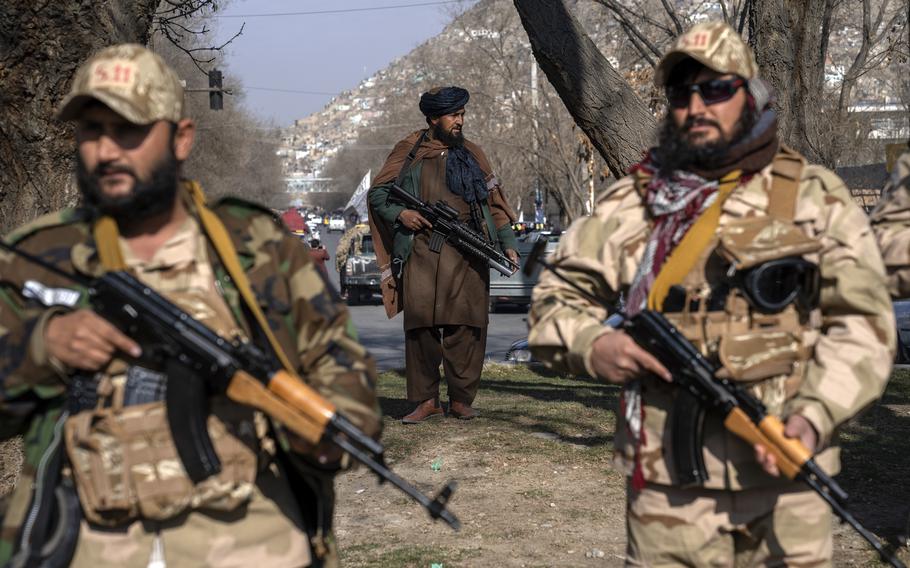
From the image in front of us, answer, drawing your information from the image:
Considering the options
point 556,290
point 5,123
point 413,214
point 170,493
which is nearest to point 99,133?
point 170,493

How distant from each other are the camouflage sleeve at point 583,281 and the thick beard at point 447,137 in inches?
211

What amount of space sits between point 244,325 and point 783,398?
1.35 metres

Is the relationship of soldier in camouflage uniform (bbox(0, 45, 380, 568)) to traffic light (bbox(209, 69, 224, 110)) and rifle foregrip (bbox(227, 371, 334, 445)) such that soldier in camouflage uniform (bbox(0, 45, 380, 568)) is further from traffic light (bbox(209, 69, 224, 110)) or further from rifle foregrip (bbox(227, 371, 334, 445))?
traffic light (bbox(209, 69, 224, 110))

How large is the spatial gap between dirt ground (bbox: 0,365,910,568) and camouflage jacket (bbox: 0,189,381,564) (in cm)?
276

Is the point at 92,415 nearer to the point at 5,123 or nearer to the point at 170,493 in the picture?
the point at 170,493

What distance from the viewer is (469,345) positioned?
9.27 m

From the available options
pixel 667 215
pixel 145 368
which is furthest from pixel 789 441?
pixel 145 368

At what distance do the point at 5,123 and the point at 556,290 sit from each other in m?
4.38

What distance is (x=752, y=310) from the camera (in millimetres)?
3426

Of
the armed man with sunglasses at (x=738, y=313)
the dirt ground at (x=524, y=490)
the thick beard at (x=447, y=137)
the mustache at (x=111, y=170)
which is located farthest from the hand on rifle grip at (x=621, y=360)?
the thick beard at (x=447, y=137)

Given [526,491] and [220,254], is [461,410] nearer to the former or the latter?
[526,491]

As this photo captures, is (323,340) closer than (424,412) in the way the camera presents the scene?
Yes

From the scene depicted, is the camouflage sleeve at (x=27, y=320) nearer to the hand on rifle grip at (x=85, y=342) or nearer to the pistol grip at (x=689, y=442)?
the hand on rifle grip at (x=85, y=342)

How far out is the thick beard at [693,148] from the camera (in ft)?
11.4
